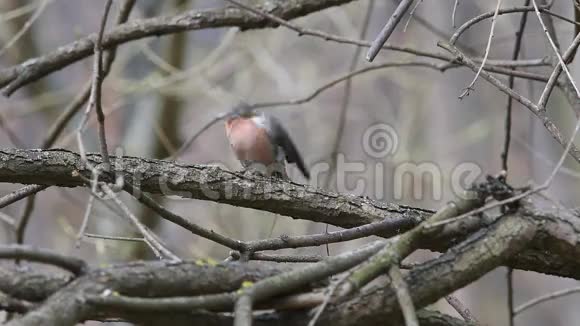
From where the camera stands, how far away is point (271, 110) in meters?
8.70

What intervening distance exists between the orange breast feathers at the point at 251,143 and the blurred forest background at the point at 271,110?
28.3 inches

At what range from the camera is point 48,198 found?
10.0 m

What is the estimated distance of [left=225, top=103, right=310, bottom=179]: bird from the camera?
4461 millimetres

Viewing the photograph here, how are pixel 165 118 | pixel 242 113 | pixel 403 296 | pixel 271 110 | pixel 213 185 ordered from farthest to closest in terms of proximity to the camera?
pixel 271 110 → pixel 165 118 → pixel 242 113 → pixel 213 185 → pixel 403 296

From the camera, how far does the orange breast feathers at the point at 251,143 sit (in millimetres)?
4453

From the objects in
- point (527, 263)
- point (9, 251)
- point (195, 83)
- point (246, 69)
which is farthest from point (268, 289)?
point (246, 69)

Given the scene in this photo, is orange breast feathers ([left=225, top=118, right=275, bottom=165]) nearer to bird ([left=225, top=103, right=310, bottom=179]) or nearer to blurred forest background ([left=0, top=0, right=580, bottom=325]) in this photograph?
bird ([left=225, top=103, right=310, bottom=179])

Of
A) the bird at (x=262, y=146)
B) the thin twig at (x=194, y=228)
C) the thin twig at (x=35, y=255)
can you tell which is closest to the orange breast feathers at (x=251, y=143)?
the bird at (x=262, y=146)

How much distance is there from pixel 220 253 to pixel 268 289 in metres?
5.91

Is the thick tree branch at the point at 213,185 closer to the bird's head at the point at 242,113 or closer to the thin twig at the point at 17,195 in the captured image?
the thin twig at the point at 17,195

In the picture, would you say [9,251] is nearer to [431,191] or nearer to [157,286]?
[157,286]


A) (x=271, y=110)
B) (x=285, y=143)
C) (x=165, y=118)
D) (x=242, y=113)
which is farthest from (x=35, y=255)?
(x=271, y=110)

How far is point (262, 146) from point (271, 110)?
425 centimetres

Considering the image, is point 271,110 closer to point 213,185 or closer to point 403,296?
point 213,185
